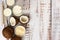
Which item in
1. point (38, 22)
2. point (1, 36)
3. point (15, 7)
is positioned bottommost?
point (1, 36)

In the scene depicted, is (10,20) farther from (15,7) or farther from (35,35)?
(35,35)

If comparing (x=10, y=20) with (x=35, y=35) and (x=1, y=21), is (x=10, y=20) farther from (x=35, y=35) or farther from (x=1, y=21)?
(x=35, y=35)

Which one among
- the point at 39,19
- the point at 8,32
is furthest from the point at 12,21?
the point at 39,19

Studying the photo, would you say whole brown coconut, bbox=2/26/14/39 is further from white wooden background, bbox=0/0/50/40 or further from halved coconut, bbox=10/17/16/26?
white wooden background, bbox=0/0/50/40

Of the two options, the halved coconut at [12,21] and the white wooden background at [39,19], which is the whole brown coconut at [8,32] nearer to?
the halved coconut at [12,21]

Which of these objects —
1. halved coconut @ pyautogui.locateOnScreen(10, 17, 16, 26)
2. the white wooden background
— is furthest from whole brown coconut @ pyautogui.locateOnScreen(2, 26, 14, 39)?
the white wooden background

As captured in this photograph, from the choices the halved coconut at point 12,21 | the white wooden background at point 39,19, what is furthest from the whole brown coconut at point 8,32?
the white wooden background at point 39,19

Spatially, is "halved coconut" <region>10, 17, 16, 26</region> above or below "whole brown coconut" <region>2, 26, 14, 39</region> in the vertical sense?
above

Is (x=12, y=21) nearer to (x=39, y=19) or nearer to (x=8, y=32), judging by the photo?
(x=8, y=32)

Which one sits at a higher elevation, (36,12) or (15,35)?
(36,12)

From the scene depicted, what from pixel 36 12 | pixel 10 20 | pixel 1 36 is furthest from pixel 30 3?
pixel 1 36
